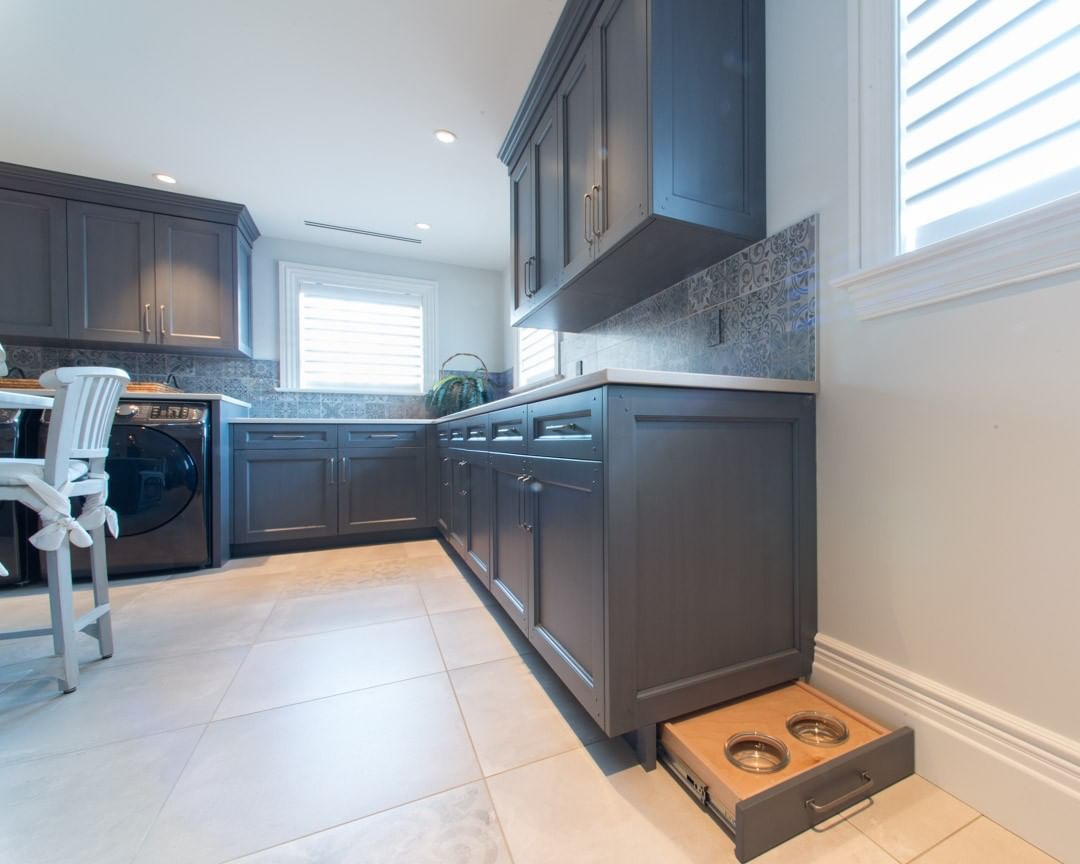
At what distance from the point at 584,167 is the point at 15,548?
3.23 m

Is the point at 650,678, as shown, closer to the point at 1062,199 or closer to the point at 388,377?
the point at 1062,199

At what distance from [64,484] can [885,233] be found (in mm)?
2305

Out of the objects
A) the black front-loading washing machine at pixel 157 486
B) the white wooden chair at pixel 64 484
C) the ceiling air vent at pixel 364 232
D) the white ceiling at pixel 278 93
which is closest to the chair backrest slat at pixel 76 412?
the white wooden chair at pixel 64 484

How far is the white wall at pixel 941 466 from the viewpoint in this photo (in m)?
0.76

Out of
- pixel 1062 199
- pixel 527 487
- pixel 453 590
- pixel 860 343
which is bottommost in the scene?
pixel 453 590

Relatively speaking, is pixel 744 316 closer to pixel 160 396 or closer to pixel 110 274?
pixel 160 396

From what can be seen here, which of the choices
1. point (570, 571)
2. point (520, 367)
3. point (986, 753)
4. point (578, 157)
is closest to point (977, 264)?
point (986, 753)

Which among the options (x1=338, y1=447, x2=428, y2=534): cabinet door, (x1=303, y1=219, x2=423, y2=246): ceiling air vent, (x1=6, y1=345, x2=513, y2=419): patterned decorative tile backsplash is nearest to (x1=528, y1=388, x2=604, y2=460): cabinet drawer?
(x1=338, y1=447, x2=428, y2=534): cabinet door

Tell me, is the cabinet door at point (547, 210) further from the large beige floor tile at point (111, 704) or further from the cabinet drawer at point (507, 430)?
the large beige floor tile at point (111, 704)

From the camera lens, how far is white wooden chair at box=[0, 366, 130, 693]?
1203 millimetres

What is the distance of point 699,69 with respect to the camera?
122 centimetres

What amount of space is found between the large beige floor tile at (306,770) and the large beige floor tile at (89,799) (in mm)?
44

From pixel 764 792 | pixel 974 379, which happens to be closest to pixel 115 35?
pixel 974 379

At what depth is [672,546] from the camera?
975 millimetres
